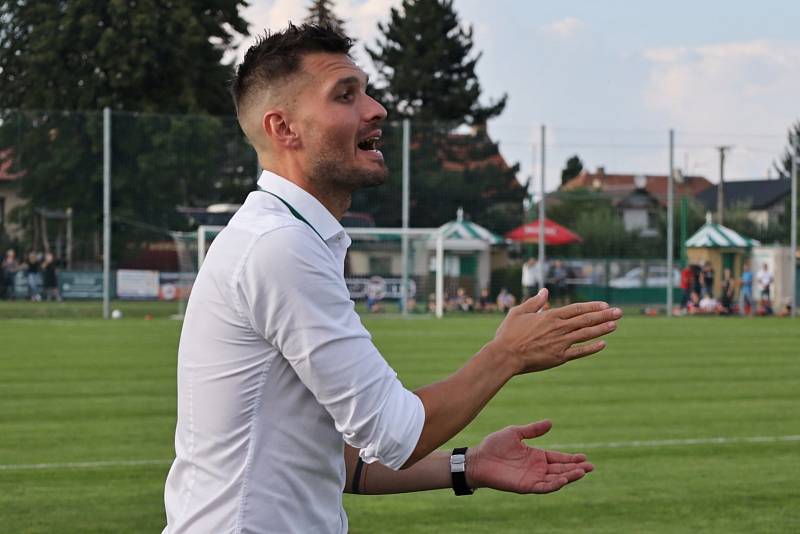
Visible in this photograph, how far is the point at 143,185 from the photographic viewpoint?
35.1 m

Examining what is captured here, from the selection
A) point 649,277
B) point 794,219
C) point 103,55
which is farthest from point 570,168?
point 103,55

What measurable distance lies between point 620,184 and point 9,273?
17.2m

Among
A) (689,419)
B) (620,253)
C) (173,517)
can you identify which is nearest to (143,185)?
(620,253)

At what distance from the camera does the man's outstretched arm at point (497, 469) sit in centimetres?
348

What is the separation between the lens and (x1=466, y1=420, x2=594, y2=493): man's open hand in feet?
11.4

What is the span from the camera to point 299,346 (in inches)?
119

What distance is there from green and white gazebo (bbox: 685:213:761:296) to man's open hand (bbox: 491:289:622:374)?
38.6 metres

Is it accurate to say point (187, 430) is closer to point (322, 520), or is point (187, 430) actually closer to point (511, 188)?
point (322, 520)

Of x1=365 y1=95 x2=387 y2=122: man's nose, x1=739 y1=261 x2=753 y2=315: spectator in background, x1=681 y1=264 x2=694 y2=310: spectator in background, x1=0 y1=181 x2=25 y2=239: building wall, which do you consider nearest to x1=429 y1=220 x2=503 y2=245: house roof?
x1=681 y1=264 x2=694 y2=310: spectator in background

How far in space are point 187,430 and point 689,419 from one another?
10.2 meters

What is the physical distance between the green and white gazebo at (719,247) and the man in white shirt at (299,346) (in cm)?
3858

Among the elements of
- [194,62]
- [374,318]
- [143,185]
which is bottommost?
[374,318]

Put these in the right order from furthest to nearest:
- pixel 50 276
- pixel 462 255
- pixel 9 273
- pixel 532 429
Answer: pixel 462 255 → pixel 50 276 → pixel 9 273 → pixel 532 429

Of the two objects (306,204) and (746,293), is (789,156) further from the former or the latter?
(306,204)
